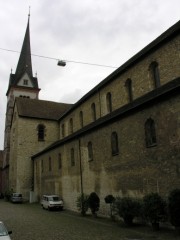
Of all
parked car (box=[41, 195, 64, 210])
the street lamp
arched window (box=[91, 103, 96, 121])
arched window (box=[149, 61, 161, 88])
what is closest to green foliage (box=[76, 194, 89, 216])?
parked car (box=[41, 195, 64, 210])

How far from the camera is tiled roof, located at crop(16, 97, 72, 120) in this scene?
43469 millimetres

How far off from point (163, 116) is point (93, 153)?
854 cm

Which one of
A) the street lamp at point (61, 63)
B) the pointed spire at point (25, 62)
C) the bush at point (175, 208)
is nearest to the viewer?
the bush at point (175, 208)

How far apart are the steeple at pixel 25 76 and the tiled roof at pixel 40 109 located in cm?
1301

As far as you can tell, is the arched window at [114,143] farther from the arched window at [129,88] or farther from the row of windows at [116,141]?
the arched window at [129,88]

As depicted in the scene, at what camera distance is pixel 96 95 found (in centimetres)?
2897

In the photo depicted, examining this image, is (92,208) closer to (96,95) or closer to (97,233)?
(97,233)

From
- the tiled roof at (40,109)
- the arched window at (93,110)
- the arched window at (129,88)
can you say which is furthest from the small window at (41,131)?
the arched window at (129,88)

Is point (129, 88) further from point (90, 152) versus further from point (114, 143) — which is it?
point (90, 152)

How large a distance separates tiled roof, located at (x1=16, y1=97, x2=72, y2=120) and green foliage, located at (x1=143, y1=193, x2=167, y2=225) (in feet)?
103

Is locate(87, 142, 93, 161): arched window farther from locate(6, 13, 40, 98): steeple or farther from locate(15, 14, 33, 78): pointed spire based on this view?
locate(15, 14, 33, 78): pointed spire

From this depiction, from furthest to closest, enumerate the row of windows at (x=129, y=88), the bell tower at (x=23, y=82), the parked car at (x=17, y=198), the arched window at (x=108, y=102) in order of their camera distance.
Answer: the bell tower at (x=23, y=82) → the parked car at (x=17, y=198) → the arched window at (x=108, y=102) → the row of windows at (x=129, y=88)

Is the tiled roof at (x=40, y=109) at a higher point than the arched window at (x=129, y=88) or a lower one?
higher

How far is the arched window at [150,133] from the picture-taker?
16119 mm
